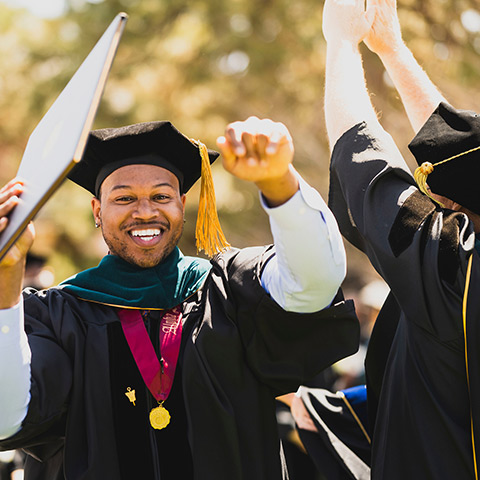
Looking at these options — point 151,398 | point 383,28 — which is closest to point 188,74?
point 383,28

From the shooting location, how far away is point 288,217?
2221 mm

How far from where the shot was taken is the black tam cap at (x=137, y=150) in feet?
9.14

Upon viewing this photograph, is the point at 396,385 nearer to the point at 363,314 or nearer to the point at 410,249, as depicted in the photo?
the point at 410,249

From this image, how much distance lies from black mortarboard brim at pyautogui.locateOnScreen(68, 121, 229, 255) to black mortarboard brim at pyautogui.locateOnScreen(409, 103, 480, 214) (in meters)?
0.79

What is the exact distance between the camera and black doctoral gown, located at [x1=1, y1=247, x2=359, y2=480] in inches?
99.7

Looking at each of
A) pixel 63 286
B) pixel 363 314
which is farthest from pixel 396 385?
pixel 363 314

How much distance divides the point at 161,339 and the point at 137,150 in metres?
0.71

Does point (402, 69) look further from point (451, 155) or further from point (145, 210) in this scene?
point (145, 210)

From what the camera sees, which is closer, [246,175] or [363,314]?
[246,175]

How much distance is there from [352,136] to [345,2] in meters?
0.60

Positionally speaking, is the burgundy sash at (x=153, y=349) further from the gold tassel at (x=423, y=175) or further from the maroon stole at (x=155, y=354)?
the gold tassel at (x=423, y=175)

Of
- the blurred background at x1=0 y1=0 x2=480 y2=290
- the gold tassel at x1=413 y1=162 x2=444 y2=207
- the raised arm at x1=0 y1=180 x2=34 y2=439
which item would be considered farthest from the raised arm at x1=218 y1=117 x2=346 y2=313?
the blurred background at x1=0 y1=0 x2=480 y2=290

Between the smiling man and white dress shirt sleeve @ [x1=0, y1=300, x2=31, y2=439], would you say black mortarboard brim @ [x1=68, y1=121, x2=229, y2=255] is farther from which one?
white dress shirt sleeve @ [x1=0, y1=300, x2=31, y2=439]

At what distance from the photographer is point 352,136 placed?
2576 millimetres
